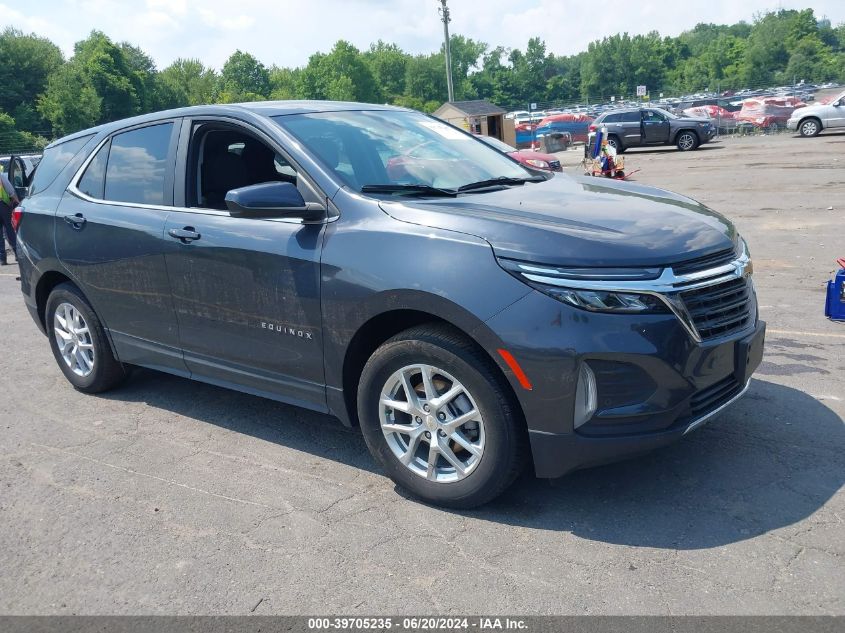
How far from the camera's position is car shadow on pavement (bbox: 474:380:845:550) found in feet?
11.4

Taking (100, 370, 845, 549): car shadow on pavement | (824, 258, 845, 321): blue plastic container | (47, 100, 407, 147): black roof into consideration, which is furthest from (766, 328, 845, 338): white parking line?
(47, 100, 407, 147): black roof

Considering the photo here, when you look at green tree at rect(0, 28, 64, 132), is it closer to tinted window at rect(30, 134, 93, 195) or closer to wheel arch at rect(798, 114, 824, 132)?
wheel arch at rect(798, 114, 824, 132)

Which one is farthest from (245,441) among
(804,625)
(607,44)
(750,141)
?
(607,44)

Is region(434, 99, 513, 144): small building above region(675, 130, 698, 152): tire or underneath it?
above

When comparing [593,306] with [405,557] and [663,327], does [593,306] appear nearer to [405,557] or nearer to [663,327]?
[663,327]

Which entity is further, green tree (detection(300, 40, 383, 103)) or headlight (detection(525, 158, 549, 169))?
green tree (detection(300, 40, 383, 103))

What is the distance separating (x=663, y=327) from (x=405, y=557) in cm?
145

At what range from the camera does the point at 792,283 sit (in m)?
7.97

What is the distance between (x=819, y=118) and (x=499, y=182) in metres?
31.2

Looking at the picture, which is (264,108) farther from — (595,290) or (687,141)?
(687,141)

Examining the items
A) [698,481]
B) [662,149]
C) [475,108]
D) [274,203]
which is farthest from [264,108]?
[475,108]

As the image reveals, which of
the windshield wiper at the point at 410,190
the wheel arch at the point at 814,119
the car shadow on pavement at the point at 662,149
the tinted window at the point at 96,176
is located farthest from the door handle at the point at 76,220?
the wheel arch at the point at 814,119

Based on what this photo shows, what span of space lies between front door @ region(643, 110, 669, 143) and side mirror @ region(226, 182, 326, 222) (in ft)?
98.3

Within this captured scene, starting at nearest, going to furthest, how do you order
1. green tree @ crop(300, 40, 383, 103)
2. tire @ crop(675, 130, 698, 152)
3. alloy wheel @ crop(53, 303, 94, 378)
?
1. alloy wheel @ crop(53, 303, 94, 378)
2. tire @ crop(675, 130, 698, 152)
3. green tree @ crop(300, 40, 383, 103)
